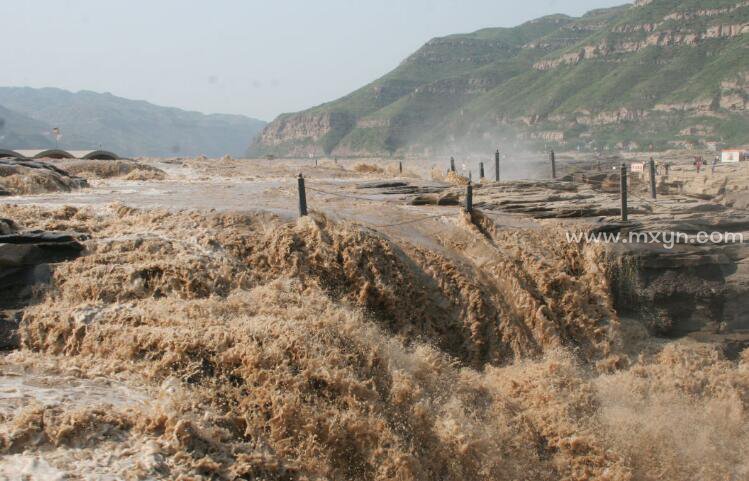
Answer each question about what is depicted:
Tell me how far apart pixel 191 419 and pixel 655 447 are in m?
5.95

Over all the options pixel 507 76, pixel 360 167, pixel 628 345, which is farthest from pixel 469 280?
pixel 507 76

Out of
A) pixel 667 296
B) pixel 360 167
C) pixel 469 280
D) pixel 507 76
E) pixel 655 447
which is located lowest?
pixel 655 447

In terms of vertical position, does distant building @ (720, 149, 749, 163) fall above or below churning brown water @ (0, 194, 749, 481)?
above

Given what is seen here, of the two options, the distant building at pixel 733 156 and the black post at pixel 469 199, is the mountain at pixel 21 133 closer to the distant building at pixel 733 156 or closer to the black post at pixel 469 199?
the distant building at pixel 733 156

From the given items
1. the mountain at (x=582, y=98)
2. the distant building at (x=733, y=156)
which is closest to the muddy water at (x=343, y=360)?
the distant building at (x=733, y=156)

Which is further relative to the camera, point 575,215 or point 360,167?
point 360,167

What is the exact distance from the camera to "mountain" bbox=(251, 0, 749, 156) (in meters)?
66.8

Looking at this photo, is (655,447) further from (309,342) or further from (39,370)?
(39,370)

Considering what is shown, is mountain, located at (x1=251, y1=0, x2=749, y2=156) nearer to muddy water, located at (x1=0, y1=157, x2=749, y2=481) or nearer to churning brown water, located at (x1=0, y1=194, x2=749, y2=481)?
muddy water, located at (x1=0, y1=157, x2=749, y2=481)

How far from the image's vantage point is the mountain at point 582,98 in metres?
66.8

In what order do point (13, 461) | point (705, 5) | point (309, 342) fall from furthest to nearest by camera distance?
point (705, 5)
point (309, 342)
point (13, 461)

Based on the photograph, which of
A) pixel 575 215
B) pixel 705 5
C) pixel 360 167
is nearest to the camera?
pixel 575 215

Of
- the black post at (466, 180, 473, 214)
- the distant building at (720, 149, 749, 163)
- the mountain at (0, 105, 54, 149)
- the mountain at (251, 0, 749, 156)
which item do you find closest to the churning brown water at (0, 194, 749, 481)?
the black post at (466, 180, 473, 214)

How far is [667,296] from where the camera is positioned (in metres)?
11.1
